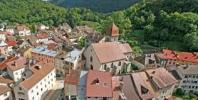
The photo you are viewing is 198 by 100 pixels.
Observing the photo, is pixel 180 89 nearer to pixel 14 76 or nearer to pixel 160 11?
pixel 14 76

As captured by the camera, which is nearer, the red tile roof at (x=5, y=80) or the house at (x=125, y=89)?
the house at (x=125, y=89)

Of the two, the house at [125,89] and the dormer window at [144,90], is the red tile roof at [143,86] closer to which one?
the dormer window at [144,90]

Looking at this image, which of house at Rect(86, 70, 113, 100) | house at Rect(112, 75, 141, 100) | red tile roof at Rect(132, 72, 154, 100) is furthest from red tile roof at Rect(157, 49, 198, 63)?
house at Rect(86, 70, 113, 100)

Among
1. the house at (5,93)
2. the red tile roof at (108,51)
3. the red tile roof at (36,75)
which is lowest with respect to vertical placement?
the house at (5,93)

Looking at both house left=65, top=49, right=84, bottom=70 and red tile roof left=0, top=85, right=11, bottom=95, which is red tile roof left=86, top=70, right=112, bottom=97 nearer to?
house left=65, top=49, right=84, bottom=70

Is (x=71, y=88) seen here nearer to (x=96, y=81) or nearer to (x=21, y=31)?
(x=96, y=81)

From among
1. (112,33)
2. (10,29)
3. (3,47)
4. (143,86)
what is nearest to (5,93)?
(143,86)

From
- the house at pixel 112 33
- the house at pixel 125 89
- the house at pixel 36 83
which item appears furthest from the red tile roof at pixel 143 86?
the house at pixel 112 33
